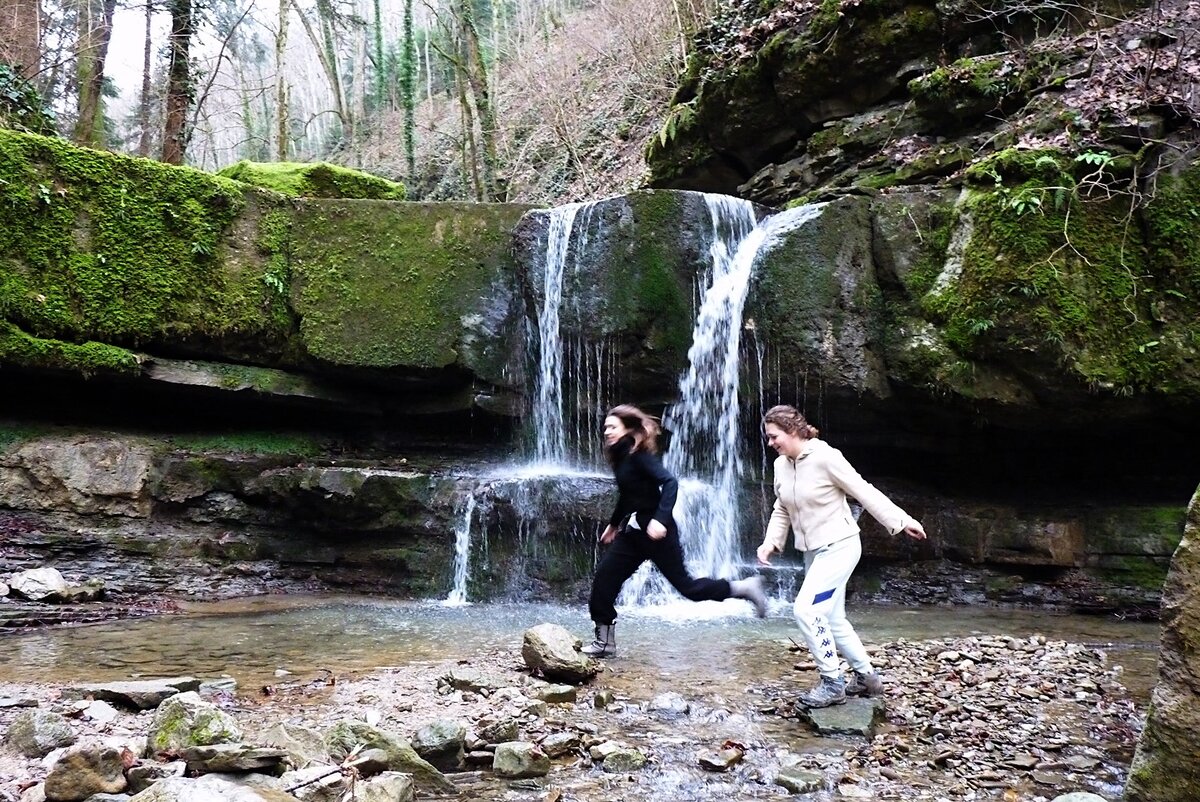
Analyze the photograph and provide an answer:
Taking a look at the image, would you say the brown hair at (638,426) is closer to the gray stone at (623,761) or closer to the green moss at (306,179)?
the gray stone at (623,761)

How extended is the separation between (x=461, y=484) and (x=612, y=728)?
5309mm

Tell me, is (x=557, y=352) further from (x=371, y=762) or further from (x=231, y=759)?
(x=231, y=759)

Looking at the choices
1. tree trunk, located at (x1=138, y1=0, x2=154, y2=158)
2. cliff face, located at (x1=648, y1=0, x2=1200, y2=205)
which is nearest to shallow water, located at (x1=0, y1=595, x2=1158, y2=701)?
cliff face, located at (x1=648, y1=0, x2=1200, y2=205)

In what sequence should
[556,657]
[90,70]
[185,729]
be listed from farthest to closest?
[90,70], [556,657], [185,729]

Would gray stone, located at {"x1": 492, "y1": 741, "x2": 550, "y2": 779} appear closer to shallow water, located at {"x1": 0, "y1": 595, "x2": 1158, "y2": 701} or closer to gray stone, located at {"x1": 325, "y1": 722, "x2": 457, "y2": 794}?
gray stone, located at {"x1": 325, "y1": 722, "x2": 457, "y2": 794}

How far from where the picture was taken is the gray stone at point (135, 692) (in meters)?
4.08

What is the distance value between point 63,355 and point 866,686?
29.0 feet

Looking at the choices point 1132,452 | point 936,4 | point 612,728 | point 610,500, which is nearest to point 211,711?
point 612,728

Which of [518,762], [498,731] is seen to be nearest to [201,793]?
[518,762]

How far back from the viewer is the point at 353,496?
9.18 m

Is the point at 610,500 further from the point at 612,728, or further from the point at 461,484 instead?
the point at 612,728

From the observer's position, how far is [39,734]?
Result: 3.34 m

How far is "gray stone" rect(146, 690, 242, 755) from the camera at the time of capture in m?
3.16

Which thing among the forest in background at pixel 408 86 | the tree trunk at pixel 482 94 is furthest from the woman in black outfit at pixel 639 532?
the tree trunk at pixel 482 94
